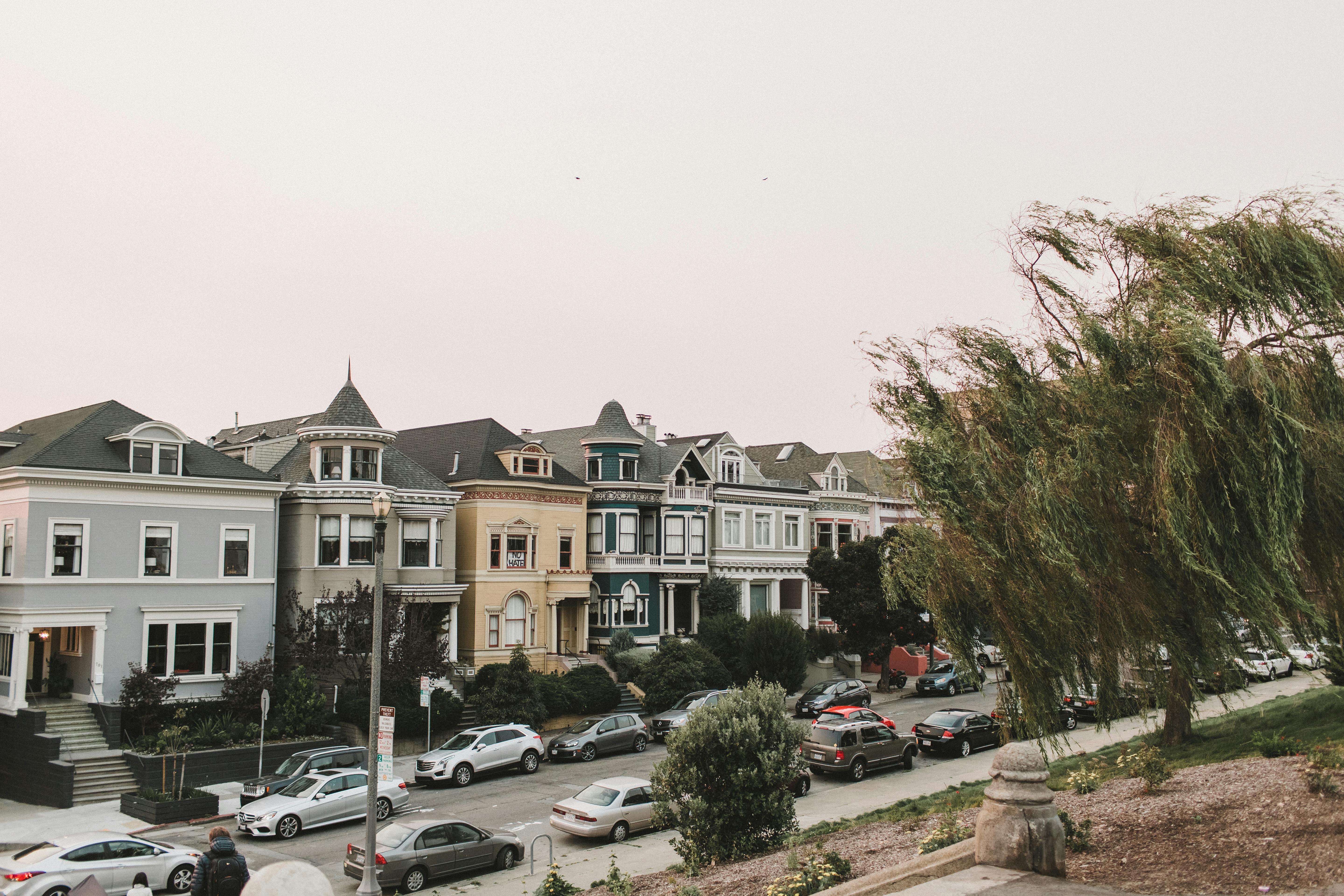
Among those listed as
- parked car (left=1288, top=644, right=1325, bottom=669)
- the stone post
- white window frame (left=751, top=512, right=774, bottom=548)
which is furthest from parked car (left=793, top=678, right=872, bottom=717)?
the stone post

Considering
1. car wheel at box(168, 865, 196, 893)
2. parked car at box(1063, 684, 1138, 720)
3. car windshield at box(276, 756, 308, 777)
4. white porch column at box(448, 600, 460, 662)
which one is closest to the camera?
parked car at box(1063, 684, 1138, 720)

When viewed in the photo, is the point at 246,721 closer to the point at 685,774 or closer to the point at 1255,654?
the point at 685,774

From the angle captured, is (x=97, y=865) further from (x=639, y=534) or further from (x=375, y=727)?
(x=639, y=534)

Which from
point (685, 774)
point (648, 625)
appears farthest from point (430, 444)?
point (685, 774)

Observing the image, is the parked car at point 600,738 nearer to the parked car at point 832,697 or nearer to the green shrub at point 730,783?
the parked car at point 832,697

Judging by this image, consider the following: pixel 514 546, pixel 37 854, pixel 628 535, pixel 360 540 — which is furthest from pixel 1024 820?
pixel 628 535

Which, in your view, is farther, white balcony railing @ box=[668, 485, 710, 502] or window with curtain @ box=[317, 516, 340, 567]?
white balcony railing @ box=[668, 485, 710, 502]

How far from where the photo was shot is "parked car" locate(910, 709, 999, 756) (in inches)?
1208

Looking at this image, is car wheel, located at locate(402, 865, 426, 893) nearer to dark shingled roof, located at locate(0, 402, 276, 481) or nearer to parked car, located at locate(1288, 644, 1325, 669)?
parked car, located at locate(1288, 644, 1325, 669)

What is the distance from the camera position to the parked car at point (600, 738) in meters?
31.0

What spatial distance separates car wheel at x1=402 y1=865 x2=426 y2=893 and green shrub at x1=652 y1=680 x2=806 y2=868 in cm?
549

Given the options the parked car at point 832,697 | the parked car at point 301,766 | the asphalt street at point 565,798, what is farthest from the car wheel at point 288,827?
the parked car at point 832,697

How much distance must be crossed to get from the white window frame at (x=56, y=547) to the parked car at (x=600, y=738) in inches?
590

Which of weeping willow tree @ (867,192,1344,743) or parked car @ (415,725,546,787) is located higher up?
weeping willow tree @ (867,192,1344,743)
